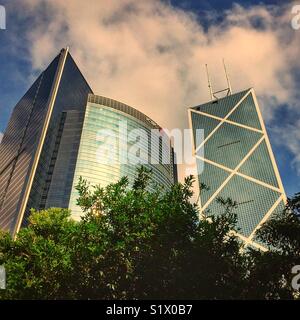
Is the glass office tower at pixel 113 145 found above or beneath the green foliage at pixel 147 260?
above

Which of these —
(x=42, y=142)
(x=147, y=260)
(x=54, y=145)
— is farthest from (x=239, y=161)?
(x=147, y=260)

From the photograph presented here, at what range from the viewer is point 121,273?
53.8 ft

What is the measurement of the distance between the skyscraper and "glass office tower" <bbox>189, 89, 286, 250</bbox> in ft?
64.9

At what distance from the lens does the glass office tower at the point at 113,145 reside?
95663mm

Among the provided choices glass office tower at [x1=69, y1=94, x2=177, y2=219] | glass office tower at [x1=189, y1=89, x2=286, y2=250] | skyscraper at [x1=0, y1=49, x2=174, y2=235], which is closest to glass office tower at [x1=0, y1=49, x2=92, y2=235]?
skyscraper at [x1=0, y1=49, x2=174, y2=235]

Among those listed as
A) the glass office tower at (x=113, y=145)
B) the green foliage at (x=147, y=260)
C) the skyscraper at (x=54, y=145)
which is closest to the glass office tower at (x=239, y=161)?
the glass office tower at (x=113, y=145)

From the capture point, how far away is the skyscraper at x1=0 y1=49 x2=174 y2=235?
91.5 m

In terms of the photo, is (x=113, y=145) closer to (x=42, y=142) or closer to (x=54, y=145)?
(x=54, y=145)

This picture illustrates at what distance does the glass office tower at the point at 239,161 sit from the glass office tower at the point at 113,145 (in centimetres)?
1803

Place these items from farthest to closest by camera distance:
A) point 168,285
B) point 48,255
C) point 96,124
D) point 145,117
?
point 145,117 < point 96,124 < point 48,255 < point 168,285

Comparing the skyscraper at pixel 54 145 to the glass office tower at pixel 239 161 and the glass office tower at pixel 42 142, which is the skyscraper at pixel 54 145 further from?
the glass office tower at pixel 239 161
